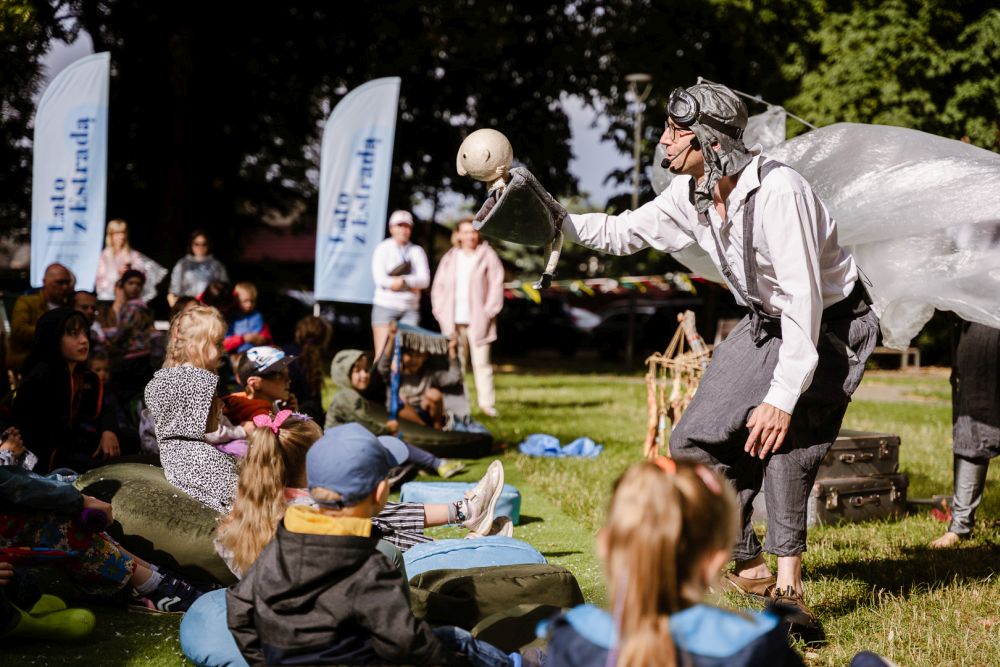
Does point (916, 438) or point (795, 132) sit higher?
point (795, 132)

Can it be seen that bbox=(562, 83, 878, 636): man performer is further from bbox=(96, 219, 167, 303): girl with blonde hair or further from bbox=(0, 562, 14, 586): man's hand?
bbox=(96, 219, 167, 303): girl with blonde hair

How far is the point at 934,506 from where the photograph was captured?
6355mm

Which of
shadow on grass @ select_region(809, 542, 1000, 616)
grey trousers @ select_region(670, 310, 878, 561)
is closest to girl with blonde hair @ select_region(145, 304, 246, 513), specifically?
grey trousers @ select_region(670, 310, 878, 561)

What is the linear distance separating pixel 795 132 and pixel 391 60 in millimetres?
7956

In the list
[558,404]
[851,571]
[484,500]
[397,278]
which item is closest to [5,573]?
[484,500]

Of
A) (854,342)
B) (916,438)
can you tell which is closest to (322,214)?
(916,438)

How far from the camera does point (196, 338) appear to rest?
16.4 ft

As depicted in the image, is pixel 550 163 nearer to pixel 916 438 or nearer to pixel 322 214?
pixel 322 214

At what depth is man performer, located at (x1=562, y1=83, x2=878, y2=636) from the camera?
3.49 meters

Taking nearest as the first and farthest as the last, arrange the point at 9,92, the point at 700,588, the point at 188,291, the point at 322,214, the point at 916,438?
1. the point at 700,588
2. the point at 916,438
3. the point at 188,291
4. the point at 322,214
5. the point at 9,92

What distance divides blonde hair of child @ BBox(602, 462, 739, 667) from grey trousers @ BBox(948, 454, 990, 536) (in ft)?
12.6

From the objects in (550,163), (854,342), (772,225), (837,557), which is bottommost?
(837,557)

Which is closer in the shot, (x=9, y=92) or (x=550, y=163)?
(x=9, y=92)

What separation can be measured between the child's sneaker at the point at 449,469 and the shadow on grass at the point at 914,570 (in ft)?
10.2
